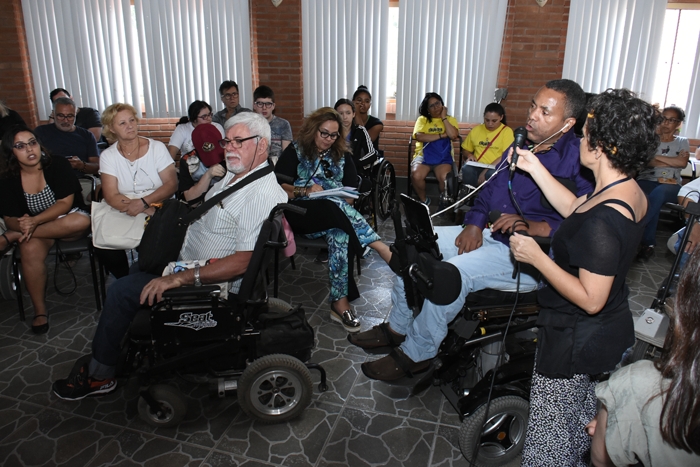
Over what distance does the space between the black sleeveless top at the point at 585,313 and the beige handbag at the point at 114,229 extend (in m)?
2.33

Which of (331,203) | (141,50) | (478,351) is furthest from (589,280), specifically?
(141,50)

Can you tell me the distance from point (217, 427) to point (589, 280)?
1.66m

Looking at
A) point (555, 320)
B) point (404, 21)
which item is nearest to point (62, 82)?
point (404, 21)

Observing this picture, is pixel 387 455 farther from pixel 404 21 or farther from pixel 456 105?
pixel 404 21

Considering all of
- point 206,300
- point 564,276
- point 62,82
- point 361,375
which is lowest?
point 361,375

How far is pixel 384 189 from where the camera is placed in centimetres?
493

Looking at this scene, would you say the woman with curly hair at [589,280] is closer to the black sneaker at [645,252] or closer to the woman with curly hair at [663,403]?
the woman with curly hair at [663,403]

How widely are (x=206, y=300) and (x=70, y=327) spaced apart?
1601mm

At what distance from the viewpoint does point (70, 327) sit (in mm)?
2879

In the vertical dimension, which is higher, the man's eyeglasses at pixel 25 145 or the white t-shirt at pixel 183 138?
the man's eyeglasses at pixel 25 145

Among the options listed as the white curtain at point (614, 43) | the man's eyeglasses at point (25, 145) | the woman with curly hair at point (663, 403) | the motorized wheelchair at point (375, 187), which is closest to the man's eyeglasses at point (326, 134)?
the motorized wheelchair at point (375, 187)

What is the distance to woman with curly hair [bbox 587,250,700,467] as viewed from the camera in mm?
731

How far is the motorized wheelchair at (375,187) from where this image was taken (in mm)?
3941

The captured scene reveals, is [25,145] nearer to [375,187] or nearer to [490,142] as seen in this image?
[375,187]
